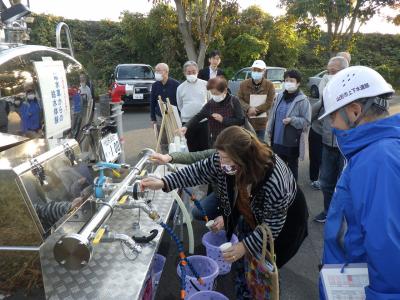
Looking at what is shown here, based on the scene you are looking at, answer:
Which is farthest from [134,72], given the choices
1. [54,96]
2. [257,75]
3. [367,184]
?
[367,184]

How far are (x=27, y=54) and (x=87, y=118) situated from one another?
2.97ft

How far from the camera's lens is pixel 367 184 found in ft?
4.14

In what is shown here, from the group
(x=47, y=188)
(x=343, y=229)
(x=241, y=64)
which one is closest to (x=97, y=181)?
(x=47, y=188)

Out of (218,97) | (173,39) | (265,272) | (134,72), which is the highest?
(173,39)

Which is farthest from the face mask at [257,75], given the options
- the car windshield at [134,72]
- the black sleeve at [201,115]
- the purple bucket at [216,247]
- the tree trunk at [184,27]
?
the tree trunk at [184,27]

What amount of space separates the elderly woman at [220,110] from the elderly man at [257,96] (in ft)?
3.39

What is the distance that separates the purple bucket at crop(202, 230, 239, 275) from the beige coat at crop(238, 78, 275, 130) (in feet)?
7.37

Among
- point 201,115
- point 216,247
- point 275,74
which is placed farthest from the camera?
point 275,74

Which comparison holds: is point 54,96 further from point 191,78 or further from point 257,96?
point 257,96

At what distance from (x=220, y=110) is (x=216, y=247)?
164 cm

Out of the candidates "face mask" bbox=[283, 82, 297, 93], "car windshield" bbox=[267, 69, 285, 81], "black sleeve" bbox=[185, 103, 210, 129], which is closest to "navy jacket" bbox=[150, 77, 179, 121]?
"black sleeve" bbox=[185, 103, 210, 129]

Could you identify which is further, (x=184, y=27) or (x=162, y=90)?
(x=184, y=27)

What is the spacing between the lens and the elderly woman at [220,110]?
388 centimetres

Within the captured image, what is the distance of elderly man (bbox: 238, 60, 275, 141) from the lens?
496 centimetres
